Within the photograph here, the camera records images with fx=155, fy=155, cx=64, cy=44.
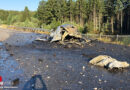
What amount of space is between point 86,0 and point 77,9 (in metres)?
6.74

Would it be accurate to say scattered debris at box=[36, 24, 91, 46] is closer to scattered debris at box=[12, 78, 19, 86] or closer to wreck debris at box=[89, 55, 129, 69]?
wreck debris at box=[89, 55, 129, 69]

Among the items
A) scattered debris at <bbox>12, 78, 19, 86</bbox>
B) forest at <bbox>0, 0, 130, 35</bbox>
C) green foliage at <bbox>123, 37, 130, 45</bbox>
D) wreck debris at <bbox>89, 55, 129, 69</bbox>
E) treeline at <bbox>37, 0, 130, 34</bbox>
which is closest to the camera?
scattered debris at <bbox>12, 78, 19, 86</bbox>

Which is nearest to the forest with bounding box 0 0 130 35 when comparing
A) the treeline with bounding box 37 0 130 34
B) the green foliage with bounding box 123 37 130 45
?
the treeline with bounding box 37 0 130 34

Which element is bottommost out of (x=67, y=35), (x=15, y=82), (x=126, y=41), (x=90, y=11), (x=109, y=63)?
(x=15, y=82)

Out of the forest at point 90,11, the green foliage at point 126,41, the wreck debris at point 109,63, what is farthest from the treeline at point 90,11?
the wreck debris at point 109,63

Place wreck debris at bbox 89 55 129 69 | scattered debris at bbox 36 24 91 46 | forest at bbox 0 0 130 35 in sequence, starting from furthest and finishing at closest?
forest at bbox 0 0 130 35, scattered debris at bbox 36 24 91 46, wreck debris at bbox 89 55 129 69

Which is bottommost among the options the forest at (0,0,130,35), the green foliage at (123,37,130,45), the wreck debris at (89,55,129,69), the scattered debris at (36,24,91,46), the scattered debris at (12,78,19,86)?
the scattered debris at (12,78,19,86)

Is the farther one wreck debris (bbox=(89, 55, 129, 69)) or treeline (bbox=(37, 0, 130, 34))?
treeline (bbox=(37, 0, 130, 34))

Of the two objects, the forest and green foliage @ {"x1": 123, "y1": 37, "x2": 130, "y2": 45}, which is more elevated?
the forest

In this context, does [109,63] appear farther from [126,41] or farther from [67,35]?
[67,35]

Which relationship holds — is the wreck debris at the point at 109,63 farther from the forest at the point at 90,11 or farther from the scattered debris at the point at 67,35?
the forest at the point at 90,11

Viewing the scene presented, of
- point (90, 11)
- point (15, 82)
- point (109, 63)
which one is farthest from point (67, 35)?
point (90, 11)

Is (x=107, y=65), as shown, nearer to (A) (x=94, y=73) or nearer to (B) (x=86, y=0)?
Result: (A) (x=94, y=73)

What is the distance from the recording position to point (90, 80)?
25.9ft
